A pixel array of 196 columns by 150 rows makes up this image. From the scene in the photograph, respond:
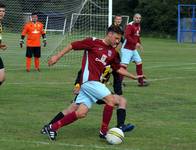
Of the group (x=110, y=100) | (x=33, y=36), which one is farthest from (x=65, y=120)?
(x=33, y=36)

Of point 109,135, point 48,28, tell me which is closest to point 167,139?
point 109,135

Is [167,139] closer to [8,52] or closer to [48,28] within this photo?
[48,28]

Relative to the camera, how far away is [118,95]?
30.5ft

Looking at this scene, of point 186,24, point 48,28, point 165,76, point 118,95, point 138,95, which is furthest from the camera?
point 186,24

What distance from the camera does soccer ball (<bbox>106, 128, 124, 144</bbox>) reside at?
852 cm

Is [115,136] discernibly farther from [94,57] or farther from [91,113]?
[91,113]

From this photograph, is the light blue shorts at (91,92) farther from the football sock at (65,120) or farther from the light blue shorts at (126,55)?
the light blue shorts at (126,55)

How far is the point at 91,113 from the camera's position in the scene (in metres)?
11.5

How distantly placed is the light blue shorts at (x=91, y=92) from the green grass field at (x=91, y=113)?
59 cm

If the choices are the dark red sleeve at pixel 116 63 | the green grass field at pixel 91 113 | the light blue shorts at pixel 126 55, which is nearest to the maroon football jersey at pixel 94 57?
the dark red sleeve at pixel 116 63

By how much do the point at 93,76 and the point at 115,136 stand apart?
3.06 feet

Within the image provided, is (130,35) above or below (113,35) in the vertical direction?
below

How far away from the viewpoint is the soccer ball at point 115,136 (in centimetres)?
852

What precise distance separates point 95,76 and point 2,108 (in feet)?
11.9
